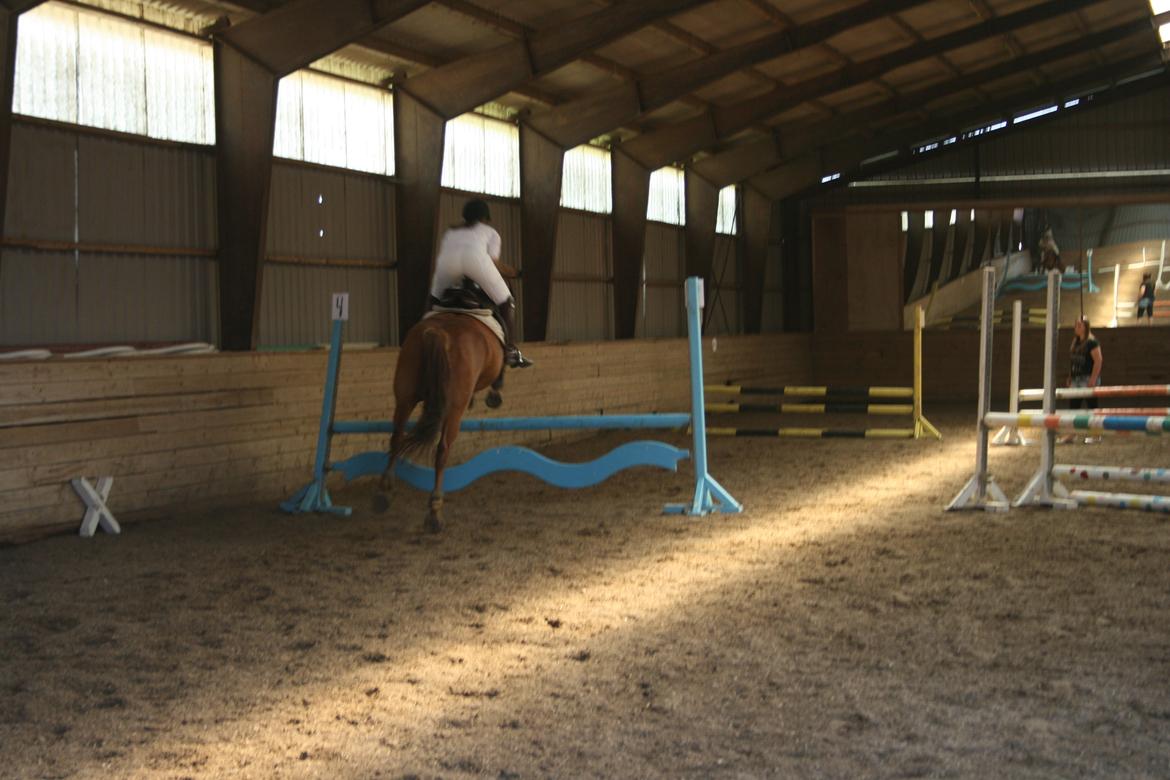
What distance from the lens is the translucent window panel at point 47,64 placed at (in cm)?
872

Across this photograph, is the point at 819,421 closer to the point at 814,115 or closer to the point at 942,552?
the point at 814,115

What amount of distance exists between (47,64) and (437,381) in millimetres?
4443

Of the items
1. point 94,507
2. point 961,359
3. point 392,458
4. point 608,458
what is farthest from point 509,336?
point 961,359

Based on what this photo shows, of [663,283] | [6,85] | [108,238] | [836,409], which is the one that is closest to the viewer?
[6,85]

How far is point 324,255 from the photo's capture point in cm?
1194

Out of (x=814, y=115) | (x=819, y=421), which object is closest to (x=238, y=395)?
(x=819, y=421)

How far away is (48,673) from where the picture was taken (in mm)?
4250

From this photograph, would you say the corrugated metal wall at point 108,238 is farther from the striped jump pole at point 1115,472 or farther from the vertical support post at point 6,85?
the striped jump pole at point 1115,472

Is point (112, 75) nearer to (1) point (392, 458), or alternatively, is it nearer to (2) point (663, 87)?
(1) point (392, 458)

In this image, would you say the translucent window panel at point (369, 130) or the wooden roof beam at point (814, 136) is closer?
the translucent window panel at point (369, 130)

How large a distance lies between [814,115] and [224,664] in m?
17.7

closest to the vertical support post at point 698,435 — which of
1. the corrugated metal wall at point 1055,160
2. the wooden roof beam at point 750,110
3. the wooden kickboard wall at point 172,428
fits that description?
the wooden kickboard wall at point 172,428

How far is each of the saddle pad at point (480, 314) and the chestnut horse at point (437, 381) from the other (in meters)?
0.03

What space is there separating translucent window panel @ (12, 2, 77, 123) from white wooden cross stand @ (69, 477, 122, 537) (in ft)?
10.0
